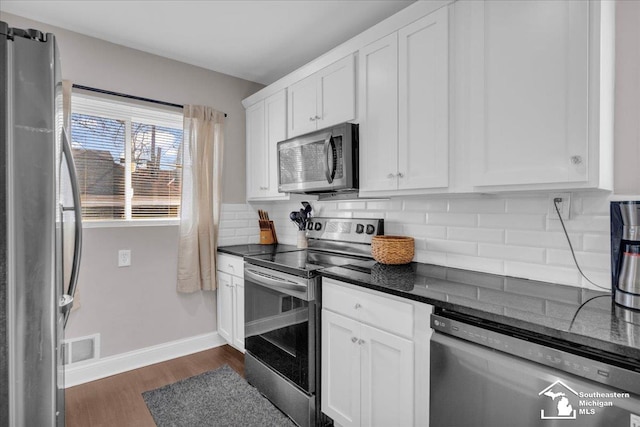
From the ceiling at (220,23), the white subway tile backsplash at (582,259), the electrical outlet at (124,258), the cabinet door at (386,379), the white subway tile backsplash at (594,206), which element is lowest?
the cabinet door at (386,379)

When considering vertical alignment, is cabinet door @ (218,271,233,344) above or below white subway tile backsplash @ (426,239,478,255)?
below

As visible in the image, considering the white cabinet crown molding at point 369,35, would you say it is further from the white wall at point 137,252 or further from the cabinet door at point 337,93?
the white wall at point 137,252

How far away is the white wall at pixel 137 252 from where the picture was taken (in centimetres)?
246

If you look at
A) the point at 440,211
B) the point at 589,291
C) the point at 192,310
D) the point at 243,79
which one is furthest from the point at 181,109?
the point at 589,291

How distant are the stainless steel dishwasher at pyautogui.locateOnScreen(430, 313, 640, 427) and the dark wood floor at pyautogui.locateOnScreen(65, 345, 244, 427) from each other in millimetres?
1744

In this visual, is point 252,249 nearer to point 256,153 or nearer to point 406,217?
point 256,153

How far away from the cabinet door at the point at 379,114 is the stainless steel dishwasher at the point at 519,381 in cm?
94

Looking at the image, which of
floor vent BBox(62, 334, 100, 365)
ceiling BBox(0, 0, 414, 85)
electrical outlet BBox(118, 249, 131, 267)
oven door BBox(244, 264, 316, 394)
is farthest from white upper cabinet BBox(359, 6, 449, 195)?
floor vent BBox(62, 334, 100, 365)

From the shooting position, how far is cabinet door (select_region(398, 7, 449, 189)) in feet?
5.41

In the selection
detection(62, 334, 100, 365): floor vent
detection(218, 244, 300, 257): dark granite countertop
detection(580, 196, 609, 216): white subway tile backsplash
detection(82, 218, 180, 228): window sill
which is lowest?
detection(62, 334, 100, 365): floor vent

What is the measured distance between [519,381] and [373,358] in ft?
2.18

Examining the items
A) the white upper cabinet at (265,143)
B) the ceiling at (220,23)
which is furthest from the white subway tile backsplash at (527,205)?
the white upper cabinet at (265,143)

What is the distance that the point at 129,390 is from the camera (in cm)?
234

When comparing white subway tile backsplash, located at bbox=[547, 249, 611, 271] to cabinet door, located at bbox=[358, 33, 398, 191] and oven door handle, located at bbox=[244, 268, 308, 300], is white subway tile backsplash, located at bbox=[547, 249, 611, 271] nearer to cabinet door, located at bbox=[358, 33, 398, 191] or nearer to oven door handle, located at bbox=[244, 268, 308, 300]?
cabinet door, located at bbox=[358, 33, 398, 191]
